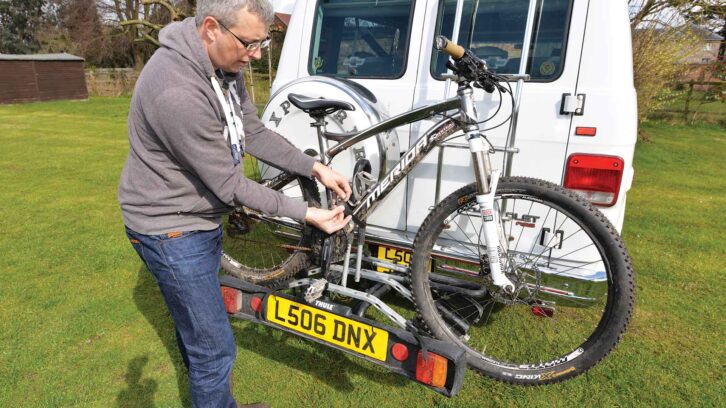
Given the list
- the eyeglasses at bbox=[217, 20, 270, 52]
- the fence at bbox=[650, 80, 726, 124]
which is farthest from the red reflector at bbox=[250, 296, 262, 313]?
the fence at bbox=[650, 80, 726, 124]

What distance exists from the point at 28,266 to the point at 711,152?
12.5 metres

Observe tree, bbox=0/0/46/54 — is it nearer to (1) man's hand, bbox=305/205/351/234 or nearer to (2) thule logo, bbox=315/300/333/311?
(2) thule logo, bbox=315/300/333/311

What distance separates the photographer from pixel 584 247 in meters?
2.58

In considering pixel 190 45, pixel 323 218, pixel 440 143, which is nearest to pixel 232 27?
pixel 190 45

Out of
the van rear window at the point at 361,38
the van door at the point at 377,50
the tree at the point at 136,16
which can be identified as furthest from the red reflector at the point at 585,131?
the tree at the point at 136,16

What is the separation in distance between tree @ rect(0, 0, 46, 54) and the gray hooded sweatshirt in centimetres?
4551

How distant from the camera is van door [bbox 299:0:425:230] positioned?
3008mm

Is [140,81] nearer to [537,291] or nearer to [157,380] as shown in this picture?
[157,380]

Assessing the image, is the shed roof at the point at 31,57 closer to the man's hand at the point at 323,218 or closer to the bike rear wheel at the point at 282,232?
the bike rear wheel at the point at 282,232

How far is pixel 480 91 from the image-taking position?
2732 millimetres

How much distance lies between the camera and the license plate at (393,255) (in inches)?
118

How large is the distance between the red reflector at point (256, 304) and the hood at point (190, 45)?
4.38ft

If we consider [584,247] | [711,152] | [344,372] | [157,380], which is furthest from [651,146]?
[157,380]

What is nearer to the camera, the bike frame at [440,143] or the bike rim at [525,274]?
the bike frame at [440,143]
